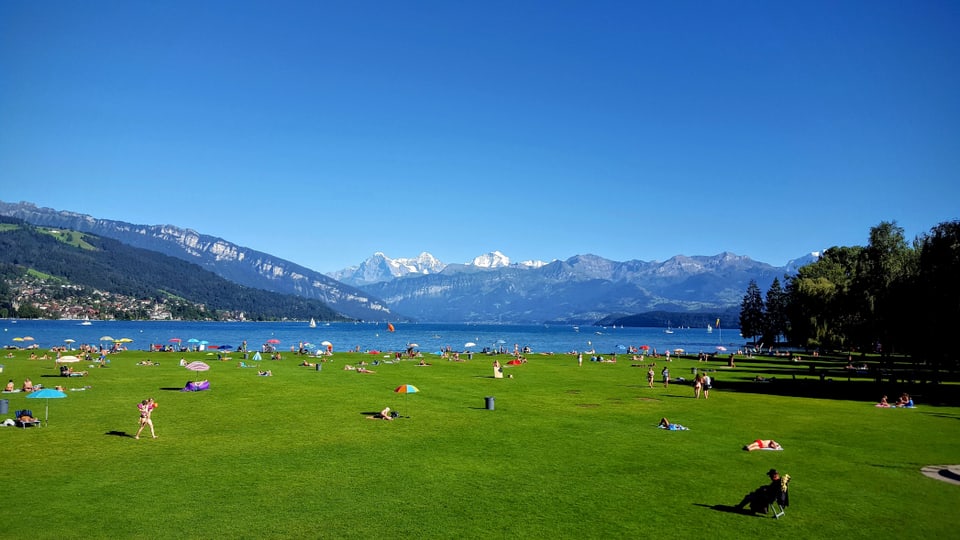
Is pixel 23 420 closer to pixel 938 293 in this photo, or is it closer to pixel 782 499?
pixel 782 499

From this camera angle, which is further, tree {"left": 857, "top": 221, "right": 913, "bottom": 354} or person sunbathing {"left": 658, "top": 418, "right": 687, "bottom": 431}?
tree {"left": 857, "top": 221, "right": 913, "bottom": 354}

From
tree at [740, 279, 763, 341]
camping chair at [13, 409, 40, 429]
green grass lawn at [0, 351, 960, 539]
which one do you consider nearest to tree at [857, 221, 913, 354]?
green grass lawn at [0, 351, 960, 539]

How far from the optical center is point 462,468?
71.3 feet

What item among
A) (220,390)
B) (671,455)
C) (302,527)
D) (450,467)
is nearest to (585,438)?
(671,455)

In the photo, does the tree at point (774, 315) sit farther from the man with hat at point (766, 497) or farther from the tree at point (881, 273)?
the man with hat at point (766, 497)

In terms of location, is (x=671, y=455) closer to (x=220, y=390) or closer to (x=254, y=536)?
(x=254, y=536)

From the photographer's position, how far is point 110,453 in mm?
23250

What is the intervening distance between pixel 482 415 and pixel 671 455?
40.6ft

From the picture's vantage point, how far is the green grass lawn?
1591cm

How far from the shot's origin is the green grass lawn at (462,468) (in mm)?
15906

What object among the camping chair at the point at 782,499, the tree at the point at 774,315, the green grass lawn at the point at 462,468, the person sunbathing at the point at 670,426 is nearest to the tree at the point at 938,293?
the green grass lawn at the point at 462,468

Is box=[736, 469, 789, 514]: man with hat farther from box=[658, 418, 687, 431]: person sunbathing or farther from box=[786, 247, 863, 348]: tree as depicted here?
box=[786, 247, 863, 348]: tree

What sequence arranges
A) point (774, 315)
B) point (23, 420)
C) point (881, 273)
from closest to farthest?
point (23, 420)
point (881, 273)
point (774, 315)

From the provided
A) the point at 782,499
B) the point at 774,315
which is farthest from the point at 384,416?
the point at 774,315
